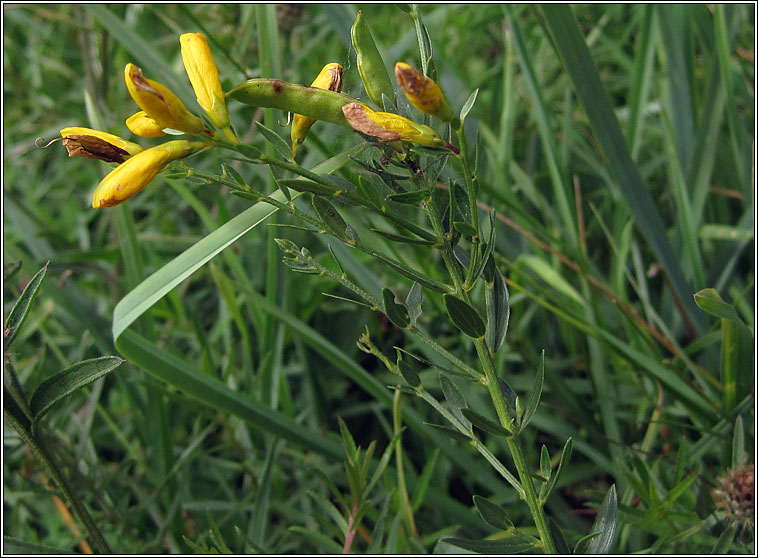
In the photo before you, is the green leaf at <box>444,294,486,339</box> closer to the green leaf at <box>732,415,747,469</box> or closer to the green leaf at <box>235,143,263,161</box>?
the green leaf at <box>235,143,263,161</box>

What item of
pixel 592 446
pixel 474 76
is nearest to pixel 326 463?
pixel 592 446

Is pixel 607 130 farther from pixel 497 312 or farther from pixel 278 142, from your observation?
pixel 278 142

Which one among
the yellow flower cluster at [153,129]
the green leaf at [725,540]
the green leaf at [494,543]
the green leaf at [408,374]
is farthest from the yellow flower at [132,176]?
the green leaf at [725,540]

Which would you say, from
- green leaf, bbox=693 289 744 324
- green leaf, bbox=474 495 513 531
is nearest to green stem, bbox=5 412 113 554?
green leaf, bbox=474 495 513 531

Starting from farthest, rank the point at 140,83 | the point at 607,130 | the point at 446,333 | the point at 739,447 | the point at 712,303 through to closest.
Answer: the point at 446,333 < the point at 607,130 < the point at 739,447 < the point at 712,303 < the point at 140,83

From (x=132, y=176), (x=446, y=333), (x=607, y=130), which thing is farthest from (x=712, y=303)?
(x=446, y=333)
